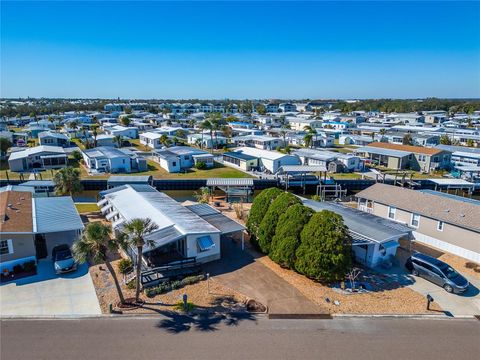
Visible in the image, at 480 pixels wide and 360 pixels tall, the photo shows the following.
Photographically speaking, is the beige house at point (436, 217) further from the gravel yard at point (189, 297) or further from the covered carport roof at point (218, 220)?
the gravel yard at point (189, 297)

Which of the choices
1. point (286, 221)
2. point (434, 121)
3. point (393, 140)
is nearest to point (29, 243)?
point (286, 221)

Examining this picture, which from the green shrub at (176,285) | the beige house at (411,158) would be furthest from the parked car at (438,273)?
the beige house at (411,158)

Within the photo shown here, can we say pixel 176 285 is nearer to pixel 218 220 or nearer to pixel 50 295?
pixel 50 295

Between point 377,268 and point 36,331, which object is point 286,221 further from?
point 36,331

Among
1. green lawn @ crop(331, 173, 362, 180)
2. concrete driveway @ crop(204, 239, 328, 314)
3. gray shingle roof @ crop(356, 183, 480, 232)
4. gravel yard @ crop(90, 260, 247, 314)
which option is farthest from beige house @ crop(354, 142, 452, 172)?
gravel yard @ crop(90, 260, 247, 314)

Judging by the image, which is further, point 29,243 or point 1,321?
point 29,243

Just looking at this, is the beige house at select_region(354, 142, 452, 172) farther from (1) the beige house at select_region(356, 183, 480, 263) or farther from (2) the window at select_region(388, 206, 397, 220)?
(2) the window at select_region(388, 206, 397, 220)
